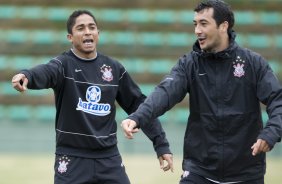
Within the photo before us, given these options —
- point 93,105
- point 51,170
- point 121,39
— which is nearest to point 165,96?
point 93,105

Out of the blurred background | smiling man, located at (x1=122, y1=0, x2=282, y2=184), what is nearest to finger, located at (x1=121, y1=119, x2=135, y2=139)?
smiling man, located at (x1=122, y1=0, x2=282, y2=184)

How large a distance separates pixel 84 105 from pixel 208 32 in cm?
108

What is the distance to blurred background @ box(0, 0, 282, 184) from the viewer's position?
1455 cm

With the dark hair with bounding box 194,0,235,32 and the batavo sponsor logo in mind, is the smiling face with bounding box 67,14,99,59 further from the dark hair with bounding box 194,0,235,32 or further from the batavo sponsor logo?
the dark hair with bounding box 194,0,235,32

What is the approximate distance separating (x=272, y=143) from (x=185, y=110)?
1049 centimetres

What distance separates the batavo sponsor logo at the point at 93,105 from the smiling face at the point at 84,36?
295 mm

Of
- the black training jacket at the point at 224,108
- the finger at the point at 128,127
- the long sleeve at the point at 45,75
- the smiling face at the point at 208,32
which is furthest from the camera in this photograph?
the long sleeve at the point at 45,75

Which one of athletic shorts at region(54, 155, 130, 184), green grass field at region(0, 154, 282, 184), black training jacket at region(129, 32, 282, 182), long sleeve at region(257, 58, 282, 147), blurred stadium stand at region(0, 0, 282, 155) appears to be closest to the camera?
long sleeve at region(257, 58, 282, 147)

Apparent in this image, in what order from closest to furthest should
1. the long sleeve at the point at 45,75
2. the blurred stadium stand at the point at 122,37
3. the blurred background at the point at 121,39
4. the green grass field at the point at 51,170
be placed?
the long sleeve at the point at 45,75, the green grass field at the point at 51,170, the blurred background at the point at 121,39, the blurred stadium stand at the point at 122,37

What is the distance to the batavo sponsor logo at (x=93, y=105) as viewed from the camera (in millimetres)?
5418

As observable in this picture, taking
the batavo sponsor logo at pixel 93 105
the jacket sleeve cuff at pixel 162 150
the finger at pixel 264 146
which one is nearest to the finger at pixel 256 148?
the finger at pixel 264 146

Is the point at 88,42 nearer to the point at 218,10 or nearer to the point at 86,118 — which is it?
the point at 86,118

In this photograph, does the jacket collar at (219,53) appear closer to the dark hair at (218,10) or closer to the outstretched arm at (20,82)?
the dark hair at (218,10)

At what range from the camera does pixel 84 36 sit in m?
5.62
